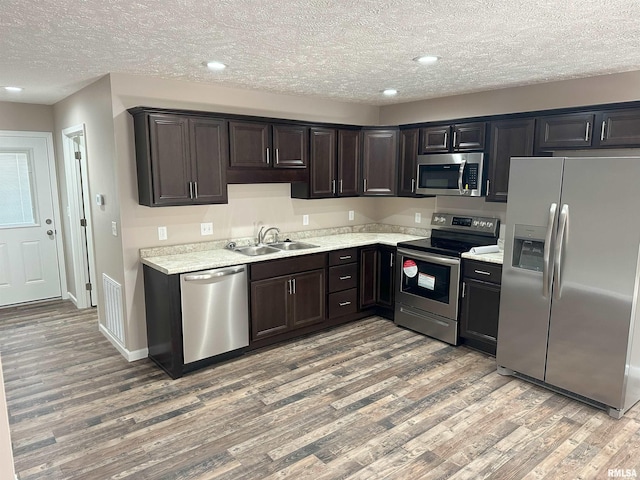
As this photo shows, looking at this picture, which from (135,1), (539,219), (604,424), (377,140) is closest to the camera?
(135,1)

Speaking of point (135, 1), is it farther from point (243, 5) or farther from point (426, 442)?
point (426, 442)

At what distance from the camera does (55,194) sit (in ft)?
18.5

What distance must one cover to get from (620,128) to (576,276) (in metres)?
1.26

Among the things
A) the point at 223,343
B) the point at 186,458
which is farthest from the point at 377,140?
the point at 186,458

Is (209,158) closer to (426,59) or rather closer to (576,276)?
(426,59)

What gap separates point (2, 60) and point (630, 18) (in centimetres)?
402

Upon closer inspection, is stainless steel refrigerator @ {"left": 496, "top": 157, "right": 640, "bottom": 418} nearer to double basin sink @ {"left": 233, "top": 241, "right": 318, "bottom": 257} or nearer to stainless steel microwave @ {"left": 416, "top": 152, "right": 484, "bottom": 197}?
stainless steel microwave @ {"left": 416, "top": 152, "right": 484, "bottom": 197}

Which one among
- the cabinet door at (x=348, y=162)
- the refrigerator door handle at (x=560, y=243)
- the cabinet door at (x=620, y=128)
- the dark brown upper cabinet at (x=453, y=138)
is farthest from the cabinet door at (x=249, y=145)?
the cabinet door at (x=620, y=128)

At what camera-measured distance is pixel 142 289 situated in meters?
3.99

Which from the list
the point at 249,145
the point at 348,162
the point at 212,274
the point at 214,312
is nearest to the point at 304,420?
the point at 214,312

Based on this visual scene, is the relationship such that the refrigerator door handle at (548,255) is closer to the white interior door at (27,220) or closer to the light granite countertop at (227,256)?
the light granite countertop at (227,256)

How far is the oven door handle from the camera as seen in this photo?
4.18 m

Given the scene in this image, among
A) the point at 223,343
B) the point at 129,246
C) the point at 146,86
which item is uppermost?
the point at 146,86

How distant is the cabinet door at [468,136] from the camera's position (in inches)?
168
